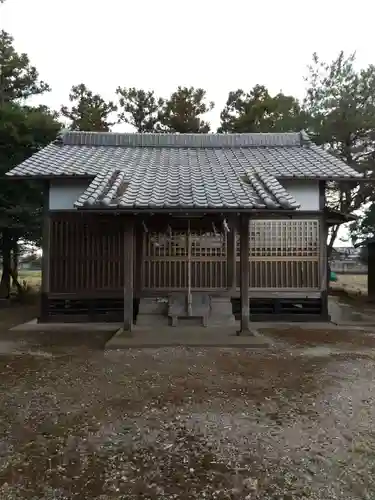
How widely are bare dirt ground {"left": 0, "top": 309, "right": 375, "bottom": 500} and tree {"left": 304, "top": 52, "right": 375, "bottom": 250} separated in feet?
32.7

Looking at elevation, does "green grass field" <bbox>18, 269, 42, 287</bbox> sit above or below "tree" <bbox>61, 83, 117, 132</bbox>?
below

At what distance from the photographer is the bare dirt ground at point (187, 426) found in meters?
2.30

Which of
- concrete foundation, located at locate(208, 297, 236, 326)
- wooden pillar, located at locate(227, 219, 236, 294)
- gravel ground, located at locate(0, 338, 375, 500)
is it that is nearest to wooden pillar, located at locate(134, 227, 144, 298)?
concrete foundation, located at locate(208, 297, 236, 326)

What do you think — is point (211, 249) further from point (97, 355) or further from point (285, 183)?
point (97, 355)

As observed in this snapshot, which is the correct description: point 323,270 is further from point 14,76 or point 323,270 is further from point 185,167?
point 14,76

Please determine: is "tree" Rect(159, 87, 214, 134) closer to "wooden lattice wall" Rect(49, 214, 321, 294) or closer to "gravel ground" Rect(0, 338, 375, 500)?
"wooden lattice wall" Rect(49, 214, 321, 294)

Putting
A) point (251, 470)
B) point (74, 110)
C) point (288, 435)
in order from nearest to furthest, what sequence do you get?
1. point (251, 470)
2. point (288, 435)
3. point (74, 110)

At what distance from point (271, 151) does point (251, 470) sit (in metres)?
8.40

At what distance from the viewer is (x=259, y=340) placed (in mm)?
6055

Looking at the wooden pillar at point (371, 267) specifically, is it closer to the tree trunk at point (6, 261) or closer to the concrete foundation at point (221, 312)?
the concrete foundation at point (221, 312)

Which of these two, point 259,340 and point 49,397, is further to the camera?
point 259,340

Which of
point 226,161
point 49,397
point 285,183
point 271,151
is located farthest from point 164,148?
point 49,397

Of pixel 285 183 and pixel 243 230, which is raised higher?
pixel 285 183

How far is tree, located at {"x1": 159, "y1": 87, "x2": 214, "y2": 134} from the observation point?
719 inches
